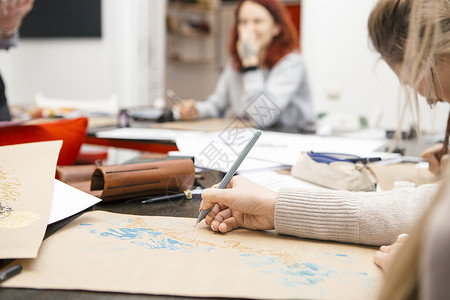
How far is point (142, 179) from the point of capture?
0.79 meters

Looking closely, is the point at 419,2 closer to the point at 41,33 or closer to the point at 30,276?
the point at 30,276

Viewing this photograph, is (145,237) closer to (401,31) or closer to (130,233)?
(130,233)

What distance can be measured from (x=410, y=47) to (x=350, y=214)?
0.23 metres

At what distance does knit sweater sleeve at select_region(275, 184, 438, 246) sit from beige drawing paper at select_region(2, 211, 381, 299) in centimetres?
2

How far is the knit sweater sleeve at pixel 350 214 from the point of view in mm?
606

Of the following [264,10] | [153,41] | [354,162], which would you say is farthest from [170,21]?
[354,162]

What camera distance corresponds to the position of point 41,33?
12.3 feet

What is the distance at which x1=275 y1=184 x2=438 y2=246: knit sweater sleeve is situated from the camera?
61 cm

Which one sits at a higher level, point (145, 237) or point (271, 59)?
point (271, 59)

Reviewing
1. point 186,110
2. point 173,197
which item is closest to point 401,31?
point 173,197

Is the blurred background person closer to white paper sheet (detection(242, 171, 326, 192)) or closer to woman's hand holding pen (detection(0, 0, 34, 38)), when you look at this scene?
woman's hand holding pen (detection(0, 0, 34, 38))

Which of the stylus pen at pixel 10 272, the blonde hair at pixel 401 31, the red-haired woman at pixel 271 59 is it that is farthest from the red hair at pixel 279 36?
the stylus pen at pixel 10 272

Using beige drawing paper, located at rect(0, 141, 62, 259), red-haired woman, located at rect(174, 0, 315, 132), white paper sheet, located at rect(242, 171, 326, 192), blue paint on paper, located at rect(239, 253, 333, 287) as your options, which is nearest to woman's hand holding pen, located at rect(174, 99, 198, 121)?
red-haired woman, located at rect(174, 0, 315, 132)

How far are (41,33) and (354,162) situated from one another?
11.5ft
